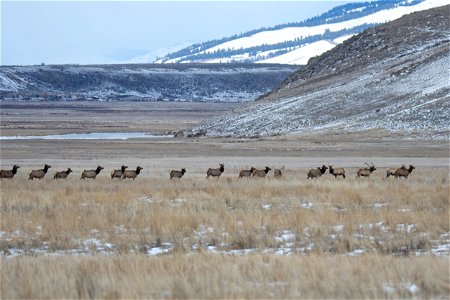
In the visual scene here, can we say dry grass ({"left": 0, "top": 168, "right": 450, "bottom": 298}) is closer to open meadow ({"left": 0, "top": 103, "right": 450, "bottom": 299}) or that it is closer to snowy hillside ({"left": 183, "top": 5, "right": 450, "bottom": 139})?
open meadow ({"left": 0, "top": 103, "right": 450, "bottom": 299})

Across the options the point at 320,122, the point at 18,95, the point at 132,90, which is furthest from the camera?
the point at 132,90

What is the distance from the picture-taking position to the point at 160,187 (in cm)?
2450

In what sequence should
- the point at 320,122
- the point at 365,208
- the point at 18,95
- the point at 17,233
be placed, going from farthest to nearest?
the point at 18,95
the point at 320,122
the point at 365,208
the point at 17,233

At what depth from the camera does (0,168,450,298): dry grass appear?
1055 centimetres

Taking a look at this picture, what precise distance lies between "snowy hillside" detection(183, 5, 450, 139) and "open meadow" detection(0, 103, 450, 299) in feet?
113

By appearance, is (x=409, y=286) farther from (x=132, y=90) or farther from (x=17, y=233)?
(x=132, y=90)

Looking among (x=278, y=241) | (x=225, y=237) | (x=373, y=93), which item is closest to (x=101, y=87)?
(x=373, y=93)

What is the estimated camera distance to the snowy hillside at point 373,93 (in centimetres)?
6431

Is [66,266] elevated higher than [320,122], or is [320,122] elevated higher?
[66,266]

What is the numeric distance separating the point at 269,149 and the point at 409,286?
4105 centimetres

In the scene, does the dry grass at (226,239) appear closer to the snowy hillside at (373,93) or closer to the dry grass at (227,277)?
the dry grass at (227,277)

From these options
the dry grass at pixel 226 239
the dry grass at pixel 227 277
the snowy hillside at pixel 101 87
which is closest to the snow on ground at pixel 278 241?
the dry grass at pixel 226 239

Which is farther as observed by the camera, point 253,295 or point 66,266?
point 66,266

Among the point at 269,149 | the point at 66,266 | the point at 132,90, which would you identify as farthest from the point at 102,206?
the point at 132,90
